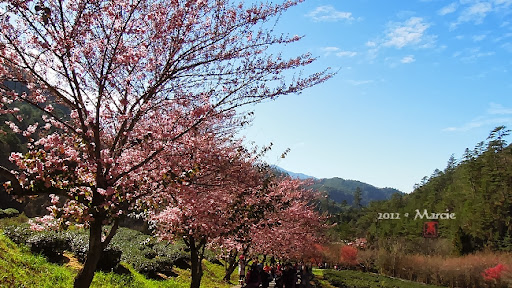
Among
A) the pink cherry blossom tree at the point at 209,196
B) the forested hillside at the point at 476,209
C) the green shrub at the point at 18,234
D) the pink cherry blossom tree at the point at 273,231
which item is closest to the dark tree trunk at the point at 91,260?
the pink cherry blossom tree at the point at 209,196

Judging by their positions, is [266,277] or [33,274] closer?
[33,274]

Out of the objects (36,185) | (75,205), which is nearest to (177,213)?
(75,205)

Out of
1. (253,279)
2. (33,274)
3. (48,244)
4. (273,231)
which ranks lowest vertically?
(253,279)

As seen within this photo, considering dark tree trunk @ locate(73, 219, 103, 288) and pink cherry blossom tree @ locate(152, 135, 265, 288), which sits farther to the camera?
pink cherry blossom tree @ locate(152, 135, 265, 288)

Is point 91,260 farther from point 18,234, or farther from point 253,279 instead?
point 18,234

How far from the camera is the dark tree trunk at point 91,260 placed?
5.20 metres

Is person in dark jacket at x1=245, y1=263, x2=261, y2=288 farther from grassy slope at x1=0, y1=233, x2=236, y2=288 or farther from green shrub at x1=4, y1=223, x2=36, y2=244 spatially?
green shrub at x1=4, y1=223, x2=36, y2=244

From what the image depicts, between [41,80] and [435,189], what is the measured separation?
9477 centimetres

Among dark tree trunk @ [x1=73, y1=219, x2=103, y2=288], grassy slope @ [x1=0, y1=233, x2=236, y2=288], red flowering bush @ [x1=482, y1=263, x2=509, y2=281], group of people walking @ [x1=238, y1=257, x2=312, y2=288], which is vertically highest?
dark tree trunk @ [x1=73, y1=219, x2=103, y2=288]

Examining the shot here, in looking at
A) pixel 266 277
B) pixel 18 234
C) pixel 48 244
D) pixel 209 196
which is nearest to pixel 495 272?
pixel 266 277

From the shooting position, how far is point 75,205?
5.44m

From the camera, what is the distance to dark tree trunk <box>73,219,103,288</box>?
5204 millimetres

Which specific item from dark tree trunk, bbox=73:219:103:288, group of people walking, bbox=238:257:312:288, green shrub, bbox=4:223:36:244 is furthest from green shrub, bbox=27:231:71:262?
dark tree trunk, bbox=73:219:103:288

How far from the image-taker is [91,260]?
5.29 m
